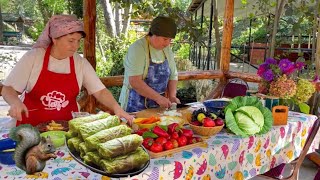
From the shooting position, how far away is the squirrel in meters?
1.31

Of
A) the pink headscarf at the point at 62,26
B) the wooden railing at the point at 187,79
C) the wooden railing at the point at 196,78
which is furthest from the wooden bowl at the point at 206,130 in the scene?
the wooden railing at the point at 196,78

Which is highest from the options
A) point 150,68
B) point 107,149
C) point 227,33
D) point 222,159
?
point 227,33

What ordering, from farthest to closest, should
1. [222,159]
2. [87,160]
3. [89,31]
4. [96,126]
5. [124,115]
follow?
[89,31] → [124,115] → [222,159] → [96,126] → [87,160]

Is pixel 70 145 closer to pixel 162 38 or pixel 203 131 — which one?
pixel 203 131

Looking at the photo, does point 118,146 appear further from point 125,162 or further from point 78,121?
point 78,121

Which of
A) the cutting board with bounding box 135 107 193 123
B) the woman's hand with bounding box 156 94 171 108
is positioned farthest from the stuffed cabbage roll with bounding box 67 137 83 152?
the woman's hand with bounding box 156 94 171 108

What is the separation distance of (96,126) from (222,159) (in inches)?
32.2

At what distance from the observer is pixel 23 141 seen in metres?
1.30

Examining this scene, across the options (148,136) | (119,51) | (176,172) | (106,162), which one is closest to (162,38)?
(148,136)

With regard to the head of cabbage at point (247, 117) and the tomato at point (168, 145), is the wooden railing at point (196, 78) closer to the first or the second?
the head of cabbage at point (247, 117)

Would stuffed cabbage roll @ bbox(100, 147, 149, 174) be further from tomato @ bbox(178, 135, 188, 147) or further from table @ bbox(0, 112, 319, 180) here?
tomato @ bbox(178, 135, 188, 147)

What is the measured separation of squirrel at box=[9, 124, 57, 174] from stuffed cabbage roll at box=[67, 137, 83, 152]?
0.18 metres

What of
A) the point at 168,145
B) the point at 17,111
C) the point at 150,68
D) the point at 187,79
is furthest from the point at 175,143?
the point at 187,79

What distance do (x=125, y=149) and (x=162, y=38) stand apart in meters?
1.59
